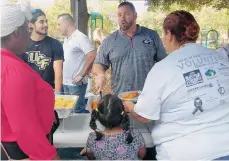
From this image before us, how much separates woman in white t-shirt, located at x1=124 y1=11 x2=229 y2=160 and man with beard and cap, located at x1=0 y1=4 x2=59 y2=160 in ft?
1.73

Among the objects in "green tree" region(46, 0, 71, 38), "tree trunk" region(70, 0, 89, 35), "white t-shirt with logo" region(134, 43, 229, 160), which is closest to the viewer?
"white t-shirt with logo" region(134, 43, 229, 160)

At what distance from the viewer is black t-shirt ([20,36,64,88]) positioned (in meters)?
2.99

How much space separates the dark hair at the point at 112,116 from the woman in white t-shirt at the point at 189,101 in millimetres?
178

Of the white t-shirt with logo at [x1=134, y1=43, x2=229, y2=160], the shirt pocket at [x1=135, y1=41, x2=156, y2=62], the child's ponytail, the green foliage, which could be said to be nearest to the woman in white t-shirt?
the white t-shirt with logo at [x1=134, y1=43, x2=229, y2=160]

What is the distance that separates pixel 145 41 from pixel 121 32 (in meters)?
0.24

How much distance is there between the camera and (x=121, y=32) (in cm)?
287

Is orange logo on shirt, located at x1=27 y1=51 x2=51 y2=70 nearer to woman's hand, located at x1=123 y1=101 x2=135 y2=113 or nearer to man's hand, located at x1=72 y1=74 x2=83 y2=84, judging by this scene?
man's hand, located at x1=72 y1=74 x2=83 y2=84

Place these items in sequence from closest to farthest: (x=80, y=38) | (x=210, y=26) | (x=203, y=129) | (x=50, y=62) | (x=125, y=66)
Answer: (x=203, y=129), (x=125, y=66), (x=50, y=62), (x=80, y=38), (x=210, y=26)

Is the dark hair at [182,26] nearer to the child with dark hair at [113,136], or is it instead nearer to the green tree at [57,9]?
the child with dark hair at [113,136]

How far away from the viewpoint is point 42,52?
9.92 feet

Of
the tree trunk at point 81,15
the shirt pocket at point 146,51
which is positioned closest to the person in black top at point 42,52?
the shirt pocket at point 146,51

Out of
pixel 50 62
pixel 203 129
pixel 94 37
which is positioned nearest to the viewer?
pixel 203 129

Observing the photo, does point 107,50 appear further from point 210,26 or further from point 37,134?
point 210,26

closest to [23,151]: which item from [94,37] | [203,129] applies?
[203,129]
